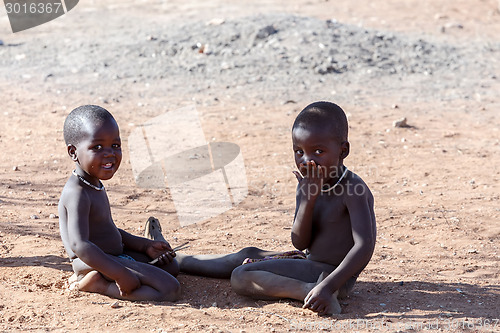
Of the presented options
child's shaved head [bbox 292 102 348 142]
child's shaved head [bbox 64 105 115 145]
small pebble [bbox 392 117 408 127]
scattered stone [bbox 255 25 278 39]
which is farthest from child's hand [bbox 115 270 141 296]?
scattered stone [bbox 255 25 278 39]

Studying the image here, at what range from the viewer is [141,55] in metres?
10.7

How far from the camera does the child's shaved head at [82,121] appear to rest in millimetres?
3633

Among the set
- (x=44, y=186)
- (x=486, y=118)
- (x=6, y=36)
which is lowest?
(x=486, y=118)

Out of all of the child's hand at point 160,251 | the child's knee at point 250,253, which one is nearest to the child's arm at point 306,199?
the child's knee at point 250,253

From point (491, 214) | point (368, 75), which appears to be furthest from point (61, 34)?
point (491, 214)

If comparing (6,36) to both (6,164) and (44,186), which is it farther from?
(44,186)

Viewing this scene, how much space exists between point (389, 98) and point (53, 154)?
4.67m

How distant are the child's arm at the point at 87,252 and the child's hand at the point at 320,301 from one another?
3.09 ft

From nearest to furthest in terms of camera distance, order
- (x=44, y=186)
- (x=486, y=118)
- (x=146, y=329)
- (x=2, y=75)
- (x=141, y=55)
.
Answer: (x=146, y=329) < (x=44, y=186) < (x=486, y=118) < (x=2, y=75) < (x=141, y=55)

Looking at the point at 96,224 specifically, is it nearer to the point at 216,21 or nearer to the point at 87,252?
the point at 87,252

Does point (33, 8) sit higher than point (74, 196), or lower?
higher

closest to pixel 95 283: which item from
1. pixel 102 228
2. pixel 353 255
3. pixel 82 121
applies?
pixel 102 228

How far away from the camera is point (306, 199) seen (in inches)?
136

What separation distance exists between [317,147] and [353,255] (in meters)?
0.59
